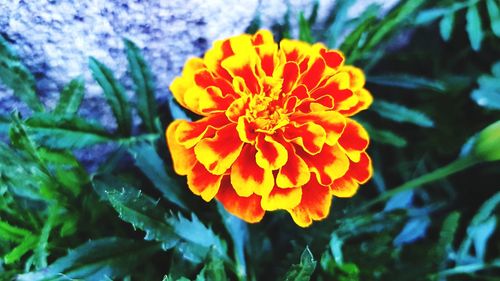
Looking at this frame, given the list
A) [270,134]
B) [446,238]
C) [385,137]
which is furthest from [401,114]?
[270,134]

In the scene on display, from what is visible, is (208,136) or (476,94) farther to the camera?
(476,94)

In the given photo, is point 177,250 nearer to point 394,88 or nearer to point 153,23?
point 153,23

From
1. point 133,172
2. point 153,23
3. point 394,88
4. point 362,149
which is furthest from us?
point 394,88

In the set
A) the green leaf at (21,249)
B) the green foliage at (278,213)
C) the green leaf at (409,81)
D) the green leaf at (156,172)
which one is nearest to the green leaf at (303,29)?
the green foliage at (278,213)

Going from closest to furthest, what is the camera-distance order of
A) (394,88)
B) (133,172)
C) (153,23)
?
1. (153,23)
2. (133,172)
3. (394,88)

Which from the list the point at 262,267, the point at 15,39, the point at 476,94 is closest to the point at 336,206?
the point at 262,267

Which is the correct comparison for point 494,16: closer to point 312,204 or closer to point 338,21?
point 338,21
